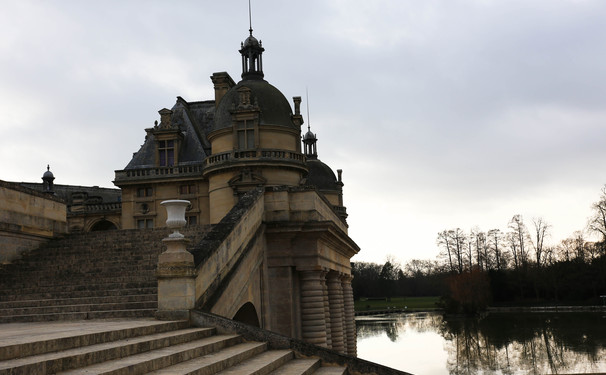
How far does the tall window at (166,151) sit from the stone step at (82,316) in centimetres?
3257

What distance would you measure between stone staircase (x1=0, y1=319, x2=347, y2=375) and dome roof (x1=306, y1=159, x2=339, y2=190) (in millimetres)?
51971

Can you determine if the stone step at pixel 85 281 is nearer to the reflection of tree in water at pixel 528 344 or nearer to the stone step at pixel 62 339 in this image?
the stone step at pixel 62 339

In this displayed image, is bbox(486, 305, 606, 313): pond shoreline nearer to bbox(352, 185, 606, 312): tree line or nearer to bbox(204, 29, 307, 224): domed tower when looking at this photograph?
bbox(352, 185, 606, 312): tree line

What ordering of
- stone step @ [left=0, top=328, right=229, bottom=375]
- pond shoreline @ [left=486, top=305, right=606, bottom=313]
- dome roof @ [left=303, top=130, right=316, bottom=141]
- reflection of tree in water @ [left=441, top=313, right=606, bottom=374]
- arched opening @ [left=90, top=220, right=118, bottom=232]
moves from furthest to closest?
pond shoreline @ [left=486, top=305, right=606, bottom=313] → dome roof @ [left=303, top=130, right=316, bottom=141] → arched opening @ [left=90, top=220, right=118, bottom=232] → reflection of tree in water @ [left=441, top=313, right=606, bottom=374] → stone step @ [left=0, top=328, right=229, bottom=375]

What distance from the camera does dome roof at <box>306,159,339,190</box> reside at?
62.3 meters

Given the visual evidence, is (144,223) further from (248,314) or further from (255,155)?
(248,314)

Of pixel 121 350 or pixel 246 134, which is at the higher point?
pixel 246 134

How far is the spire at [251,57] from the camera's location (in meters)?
43.6

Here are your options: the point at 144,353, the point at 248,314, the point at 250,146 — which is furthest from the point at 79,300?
the point at 250,146

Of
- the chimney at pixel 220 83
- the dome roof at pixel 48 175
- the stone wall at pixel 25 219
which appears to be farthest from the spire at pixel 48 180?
the stone wall at pixel 25 219

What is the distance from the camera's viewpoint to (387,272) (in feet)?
470

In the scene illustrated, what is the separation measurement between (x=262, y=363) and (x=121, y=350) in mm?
2282

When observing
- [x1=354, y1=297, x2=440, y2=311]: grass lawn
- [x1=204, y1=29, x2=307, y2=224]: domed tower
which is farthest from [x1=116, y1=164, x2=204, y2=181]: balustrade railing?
[x1=354, y1=297, x2=440, y2=311]: grass lawn

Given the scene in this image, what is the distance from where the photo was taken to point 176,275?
11031 millimetres
